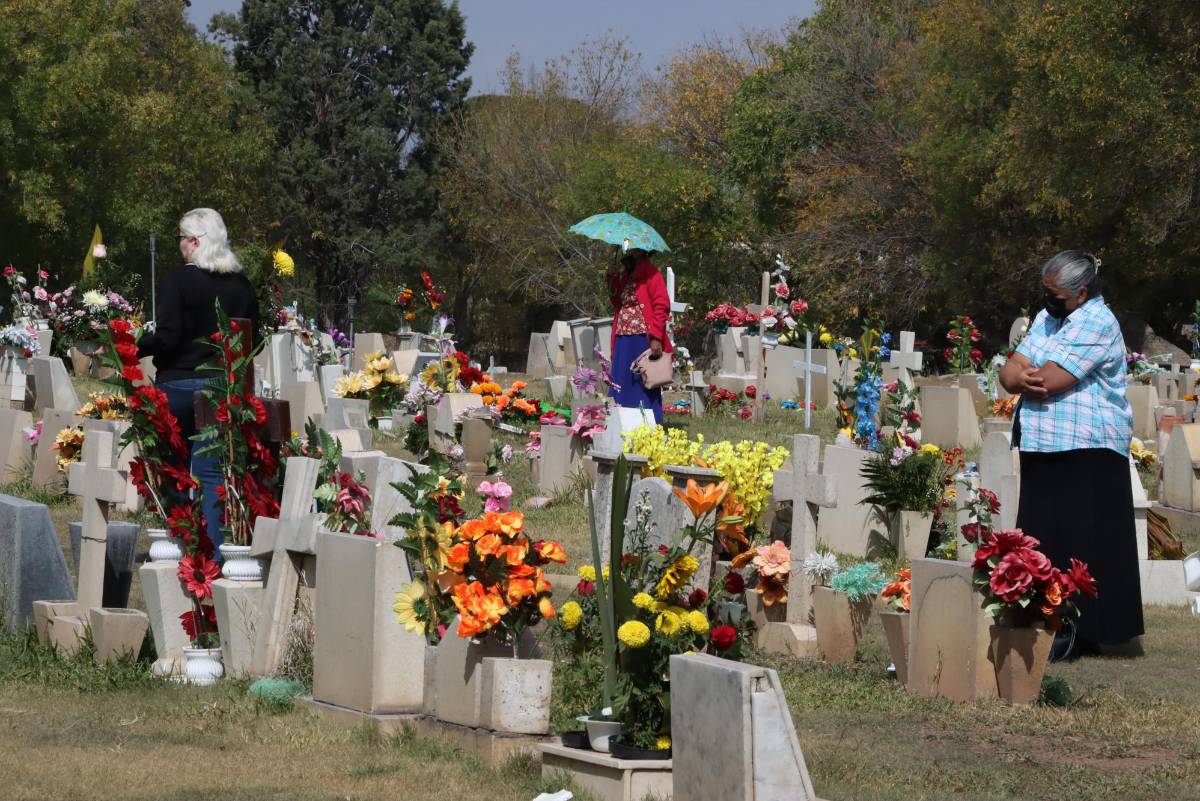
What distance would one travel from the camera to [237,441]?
711 centimetres

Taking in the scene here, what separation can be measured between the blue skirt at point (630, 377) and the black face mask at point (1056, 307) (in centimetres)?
601

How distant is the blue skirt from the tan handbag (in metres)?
0.21

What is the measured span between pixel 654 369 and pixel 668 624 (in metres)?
7.55

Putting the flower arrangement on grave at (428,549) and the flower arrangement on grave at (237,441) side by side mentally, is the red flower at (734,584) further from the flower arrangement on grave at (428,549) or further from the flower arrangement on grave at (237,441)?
the flower arrangement on grave at (237,441)

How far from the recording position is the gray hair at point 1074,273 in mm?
7176

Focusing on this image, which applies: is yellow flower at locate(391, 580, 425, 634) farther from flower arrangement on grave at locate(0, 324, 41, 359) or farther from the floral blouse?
flower arrangement on grave at locate(0, 324, 41, 359)

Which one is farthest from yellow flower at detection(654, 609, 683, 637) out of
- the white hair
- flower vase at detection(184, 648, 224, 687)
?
the white hair

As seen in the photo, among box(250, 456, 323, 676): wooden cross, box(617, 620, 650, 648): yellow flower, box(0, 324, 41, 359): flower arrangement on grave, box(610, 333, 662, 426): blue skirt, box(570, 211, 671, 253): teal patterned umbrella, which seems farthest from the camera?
box(0, 324, 41, 359): flower arrangement on grave

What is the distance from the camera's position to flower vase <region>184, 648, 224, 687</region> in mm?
6805

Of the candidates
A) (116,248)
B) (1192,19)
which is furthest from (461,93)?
(1192,19)

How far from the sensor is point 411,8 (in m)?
51.1

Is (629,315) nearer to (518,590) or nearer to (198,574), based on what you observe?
(198,574)

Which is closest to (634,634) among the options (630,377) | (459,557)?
(459,557)

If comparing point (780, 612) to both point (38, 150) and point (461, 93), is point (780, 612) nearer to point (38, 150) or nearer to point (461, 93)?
point (38, 150)
